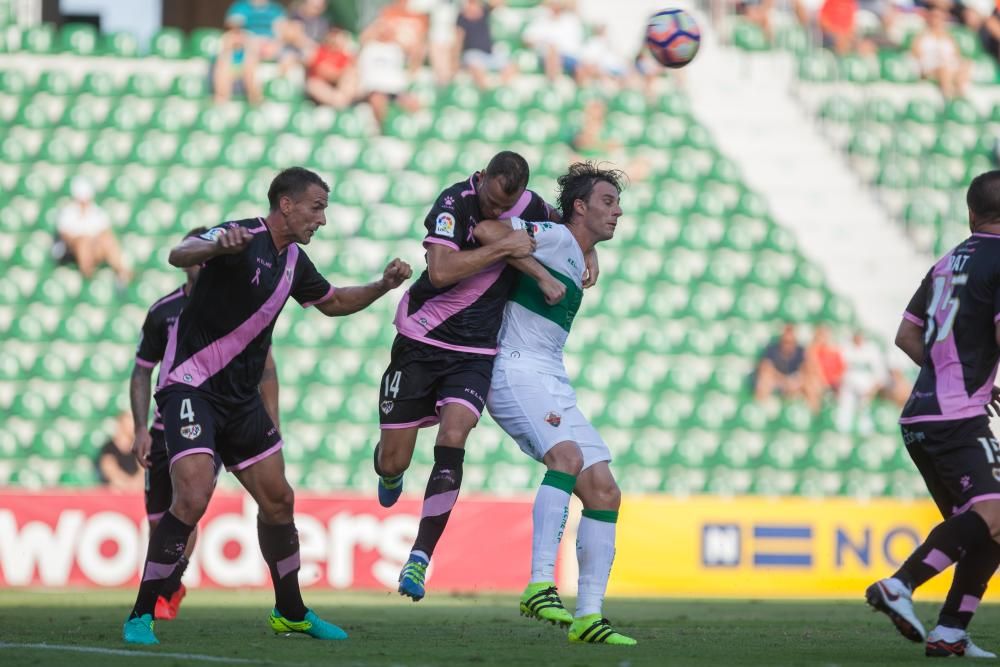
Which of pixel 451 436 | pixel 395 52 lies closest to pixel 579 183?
pixel 451 436

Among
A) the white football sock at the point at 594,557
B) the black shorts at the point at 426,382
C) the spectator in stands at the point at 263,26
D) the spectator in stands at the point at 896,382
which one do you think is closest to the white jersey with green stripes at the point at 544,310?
the black shorts at the point at 426,382

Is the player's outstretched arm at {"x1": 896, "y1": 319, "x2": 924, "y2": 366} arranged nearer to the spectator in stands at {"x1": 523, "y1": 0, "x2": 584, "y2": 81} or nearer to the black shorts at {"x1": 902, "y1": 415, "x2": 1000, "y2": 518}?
the black shorts at {"x1": 902, "y1": 415, "x2": 1000, "y2": 518}

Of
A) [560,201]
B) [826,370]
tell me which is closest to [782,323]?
[826,370]

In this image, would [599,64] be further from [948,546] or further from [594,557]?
[948,546]

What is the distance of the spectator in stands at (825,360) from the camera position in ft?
61.1

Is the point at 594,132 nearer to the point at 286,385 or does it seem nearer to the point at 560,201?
the point at 286,385

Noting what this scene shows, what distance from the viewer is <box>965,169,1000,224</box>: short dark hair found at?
729 cm

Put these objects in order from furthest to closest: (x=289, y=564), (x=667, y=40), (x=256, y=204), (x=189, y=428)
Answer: (x=256, y=204)
(x=667, y=40)
(x=289, y=564)
(x=189, y=428)

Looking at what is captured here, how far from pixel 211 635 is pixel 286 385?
10.0 meters

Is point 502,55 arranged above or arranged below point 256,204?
above

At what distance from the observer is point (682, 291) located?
1958 centimetres

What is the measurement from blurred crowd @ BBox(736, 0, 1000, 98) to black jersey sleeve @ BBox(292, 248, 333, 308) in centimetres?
1481

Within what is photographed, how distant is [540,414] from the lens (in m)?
8.02

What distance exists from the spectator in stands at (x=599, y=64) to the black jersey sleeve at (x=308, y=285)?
1304cm
